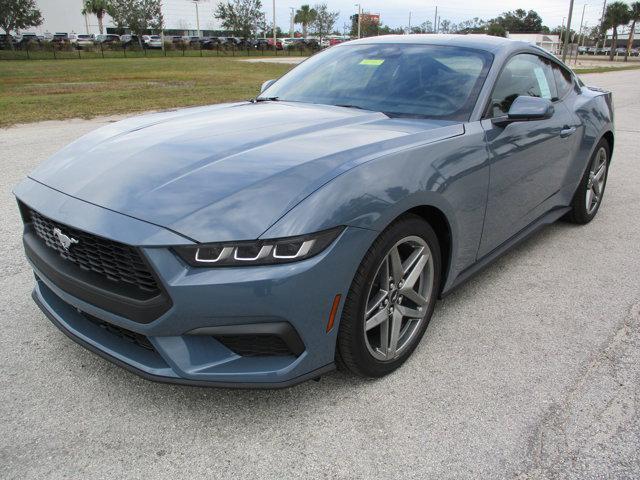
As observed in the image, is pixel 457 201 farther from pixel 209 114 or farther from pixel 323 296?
pixel 209 114

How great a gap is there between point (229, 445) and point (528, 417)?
1207 millimetres

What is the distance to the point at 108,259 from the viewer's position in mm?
2070

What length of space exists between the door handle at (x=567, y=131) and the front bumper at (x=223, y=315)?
7.48 ft

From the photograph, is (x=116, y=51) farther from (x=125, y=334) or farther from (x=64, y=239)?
(x=125, y=334)

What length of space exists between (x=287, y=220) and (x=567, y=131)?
2.71 meters

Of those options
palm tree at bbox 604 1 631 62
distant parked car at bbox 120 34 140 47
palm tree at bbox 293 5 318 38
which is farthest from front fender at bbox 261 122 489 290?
palm tree at bbox 293 5 318 38

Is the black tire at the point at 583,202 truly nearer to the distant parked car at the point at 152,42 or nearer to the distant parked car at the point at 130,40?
the distant parked car at the point at 130,40

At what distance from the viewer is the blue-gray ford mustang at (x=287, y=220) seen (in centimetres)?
194

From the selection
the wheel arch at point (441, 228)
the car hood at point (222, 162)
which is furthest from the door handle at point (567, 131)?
the wheel arch at point (441, 228)

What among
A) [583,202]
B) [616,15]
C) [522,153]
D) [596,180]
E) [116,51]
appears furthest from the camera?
[616,15]

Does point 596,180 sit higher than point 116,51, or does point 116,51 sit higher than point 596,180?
point 116,51

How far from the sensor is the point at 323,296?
2027 mm

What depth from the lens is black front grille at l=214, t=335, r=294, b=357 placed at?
2.03 meters

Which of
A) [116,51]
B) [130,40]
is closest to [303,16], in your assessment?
[130,40]
